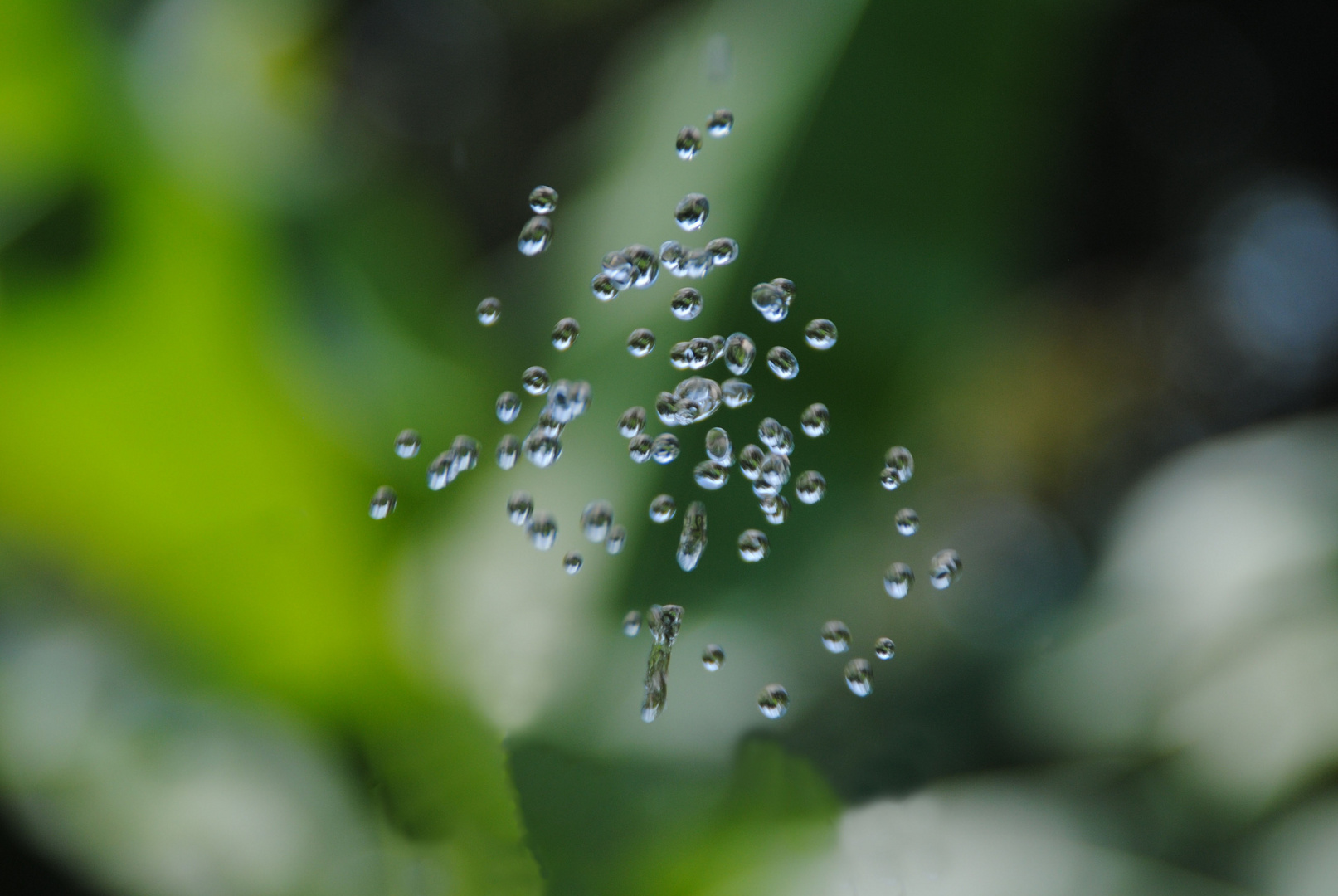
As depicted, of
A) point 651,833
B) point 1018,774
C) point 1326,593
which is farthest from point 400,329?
point 1326,593

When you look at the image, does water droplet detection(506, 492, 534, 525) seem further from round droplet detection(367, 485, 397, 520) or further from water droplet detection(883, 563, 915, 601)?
water droplet detection(883, 563, 915, 601)

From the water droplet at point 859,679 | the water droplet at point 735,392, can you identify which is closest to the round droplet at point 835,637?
the water droplet at point 859,679

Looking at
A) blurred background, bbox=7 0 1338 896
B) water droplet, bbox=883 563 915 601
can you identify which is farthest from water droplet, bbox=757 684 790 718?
water droplet, bbox=883 563 915 601

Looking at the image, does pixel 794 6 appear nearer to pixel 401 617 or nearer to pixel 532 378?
pixel 532 378

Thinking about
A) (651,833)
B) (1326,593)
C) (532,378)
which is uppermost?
(532,378)

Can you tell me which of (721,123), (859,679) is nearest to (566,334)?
(721,123)

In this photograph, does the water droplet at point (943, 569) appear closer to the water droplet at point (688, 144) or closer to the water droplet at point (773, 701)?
the water droplet at point (773, 701)
